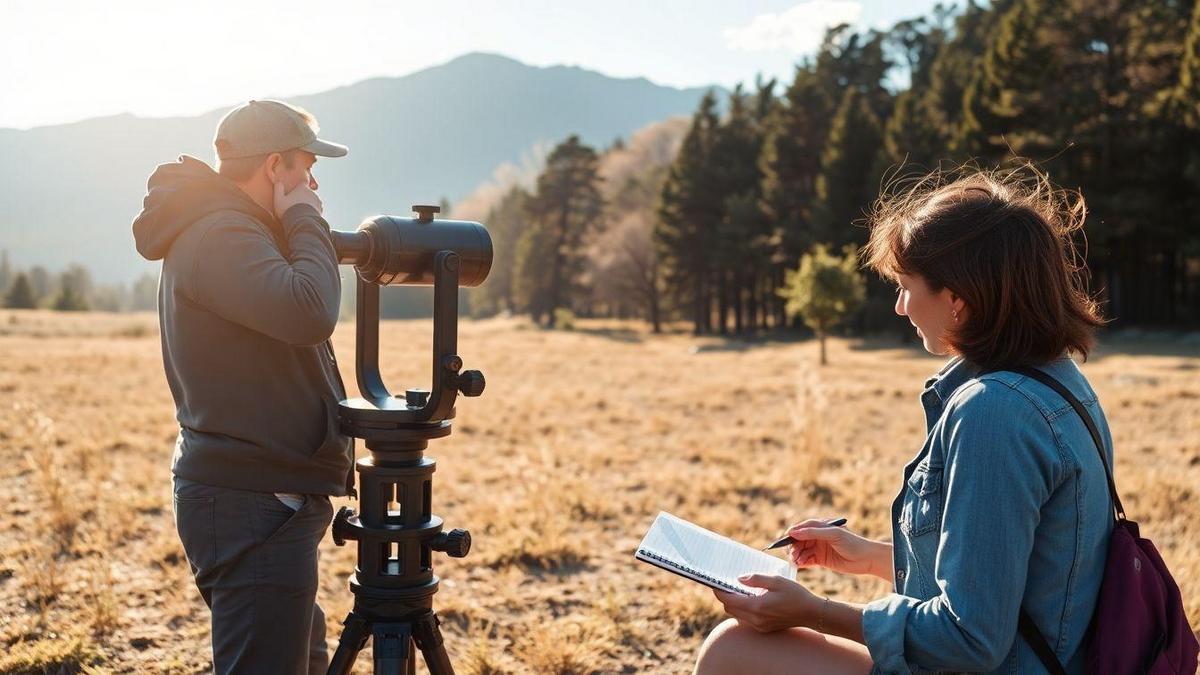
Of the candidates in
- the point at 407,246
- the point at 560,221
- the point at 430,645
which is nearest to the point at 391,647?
the point at 430,645

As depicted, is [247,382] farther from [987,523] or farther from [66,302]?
[66,302]

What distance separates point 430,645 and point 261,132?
1.35 m

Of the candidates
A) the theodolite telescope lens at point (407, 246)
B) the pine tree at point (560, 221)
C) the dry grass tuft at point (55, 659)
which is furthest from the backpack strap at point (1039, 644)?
the pine tree at point (560, 221)

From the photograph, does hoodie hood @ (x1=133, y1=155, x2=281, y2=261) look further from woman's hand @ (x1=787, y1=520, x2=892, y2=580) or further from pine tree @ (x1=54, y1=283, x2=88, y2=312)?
pine tree @ (x1=54, y1=283, x2=88, y2=312)

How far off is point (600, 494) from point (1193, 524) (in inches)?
151

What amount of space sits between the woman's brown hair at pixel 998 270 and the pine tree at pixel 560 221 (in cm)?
4479

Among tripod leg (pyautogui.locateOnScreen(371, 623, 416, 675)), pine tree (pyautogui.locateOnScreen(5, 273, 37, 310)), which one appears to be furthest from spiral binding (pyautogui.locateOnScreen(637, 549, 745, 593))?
pine tree (pyautogui.locateOnScreen(5, 273, 37, 310))

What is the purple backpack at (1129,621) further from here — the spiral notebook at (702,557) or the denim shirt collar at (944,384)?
the spiral notebook at (702,557)

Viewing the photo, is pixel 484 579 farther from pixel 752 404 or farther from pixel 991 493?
pixel 752 404

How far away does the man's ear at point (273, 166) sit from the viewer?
2.24 metres

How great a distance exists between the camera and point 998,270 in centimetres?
163

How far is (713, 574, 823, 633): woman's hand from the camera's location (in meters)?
1.69

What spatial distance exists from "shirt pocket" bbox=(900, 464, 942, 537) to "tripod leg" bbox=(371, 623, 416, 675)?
123 centimetres

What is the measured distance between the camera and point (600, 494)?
664 cm
